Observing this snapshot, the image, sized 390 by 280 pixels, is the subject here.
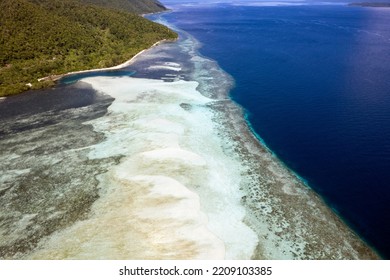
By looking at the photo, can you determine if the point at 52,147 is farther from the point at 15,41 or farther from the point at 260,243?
the point at 15,41

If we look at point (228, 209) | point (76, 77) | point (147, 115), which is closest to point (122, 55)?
point (76, 77)

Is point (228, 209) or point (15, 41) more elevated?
point (15, 41)

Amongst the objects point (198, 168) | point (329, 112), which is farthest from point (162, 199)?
point (329, 112)

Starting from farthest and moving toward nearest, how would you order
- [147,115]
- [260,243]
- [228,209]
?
[147,115] < [228,209] < [260,243]

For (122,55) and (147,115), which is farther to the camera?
(122,55)

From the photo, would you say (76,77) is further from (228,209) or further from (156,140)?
(228,209)

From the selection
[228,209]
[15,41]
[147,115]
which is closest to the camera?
[228,209]

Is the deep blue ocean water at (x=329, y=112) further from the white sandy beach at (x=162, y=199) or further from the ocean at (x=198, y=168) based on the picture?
the white sandy beach at (x=162, y=199)

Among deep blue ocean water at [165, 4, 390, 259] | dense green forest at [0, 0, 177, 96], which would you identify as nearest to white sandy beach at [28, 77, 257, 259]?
deep blue ocean water at [165, 4, 390, 259]
